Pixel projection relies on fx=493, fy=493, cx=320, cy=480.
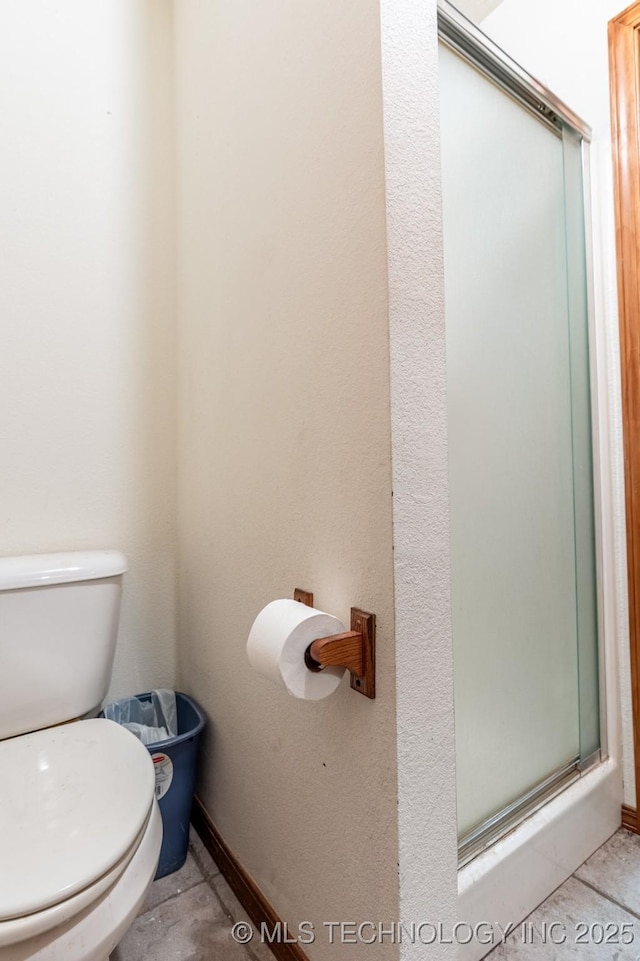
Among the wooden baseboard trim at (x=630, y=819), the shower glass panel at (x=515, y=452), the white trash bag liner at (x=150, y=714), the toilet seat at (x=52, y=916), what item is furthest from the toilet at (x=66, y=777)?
the wooden baseboard trim at (x=630, y=819)

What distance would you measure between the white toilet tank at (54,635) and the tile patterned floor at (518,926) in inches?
17.3

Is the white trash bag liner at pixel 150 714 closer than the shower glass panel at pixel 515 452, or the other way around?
the shower glass panel at pixel 515 452

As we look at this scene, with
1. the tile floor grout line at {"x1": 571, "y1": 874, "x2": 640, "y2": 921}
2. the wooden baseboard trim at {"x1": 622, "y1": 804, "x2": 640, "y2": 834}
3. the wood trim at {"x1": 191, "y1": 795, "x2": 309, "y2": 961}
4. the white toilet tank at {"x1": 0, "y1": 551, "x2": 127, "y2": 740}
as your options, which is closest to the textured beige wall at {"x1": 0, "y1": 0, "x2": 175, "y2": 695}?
the white toilet tank at {"x1": 0, "y1": 551, "x2": 127, "y2": 740}

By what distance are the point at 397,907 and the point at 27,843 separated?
0.51 m

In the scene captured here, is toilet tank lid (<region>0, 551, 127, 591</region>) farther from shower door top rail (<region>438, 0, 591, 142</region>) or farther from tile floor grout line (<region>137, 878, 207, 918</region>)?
shower door top rail (<region>438, 0, 591, 142</region>)

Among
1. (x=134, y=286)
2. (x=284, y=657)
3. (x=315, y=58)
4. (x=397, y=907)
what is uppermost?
(x=315, y=58)

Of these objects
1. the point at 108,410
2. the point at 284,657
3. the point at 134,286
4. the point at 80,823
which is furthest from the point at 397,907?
the point at 134,286

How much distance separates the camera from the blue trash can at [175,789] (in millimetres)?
1105

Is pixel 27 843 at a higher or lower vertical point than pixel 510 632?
lower

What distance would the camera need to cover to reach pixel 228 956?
92 centimetres

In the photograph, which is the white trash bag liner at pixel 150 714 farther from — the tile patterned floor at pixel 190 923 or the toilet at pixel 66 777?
the tile patterned floor at pixel 190 923

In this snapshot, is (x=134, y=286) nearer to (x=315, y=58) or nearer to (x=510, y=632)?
(x=315, y=58)

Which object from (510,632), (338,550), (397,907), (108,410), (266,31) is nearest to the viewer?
(397,907)

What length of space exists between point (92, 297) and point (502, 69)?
1.07 meters
